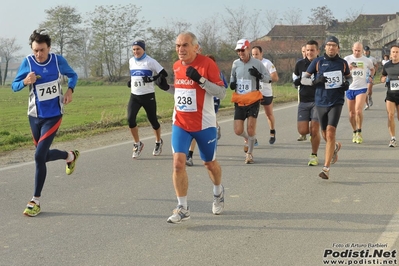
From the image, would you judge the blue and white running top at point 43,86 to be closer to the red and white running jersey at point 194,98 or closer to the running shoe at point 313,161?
the red and white running jersey at point 194,98

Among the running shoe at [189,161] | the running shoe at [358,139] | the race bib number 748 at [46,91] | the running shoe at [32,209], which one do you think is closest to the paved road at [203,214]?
the running shoe at [32,209]

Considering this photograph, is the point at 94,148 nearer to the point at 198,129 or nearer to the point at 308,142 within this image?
the point at 308,142

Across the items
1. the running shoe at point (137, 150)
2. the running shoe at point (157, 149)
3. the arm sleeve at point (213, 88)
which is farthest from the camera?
the running shoe at point (157, 149)

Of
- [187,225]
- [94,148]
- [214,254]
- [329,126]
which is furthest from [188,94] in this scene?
[94,148]

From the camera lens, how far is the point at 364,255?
5027 millimetres

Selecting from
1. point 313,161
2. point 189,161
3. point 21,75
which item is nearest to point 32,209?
point 21,75

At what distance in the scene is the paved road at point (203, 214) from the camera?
16.8 ft

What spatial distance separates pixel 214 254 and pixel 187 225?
100 centimetres

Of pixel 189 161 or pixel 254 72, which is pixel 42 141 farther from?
pixel 254 72

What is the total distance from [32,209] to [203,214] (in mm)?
1880

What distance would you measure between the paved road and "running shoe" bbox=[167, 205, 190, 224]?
0.08 meters

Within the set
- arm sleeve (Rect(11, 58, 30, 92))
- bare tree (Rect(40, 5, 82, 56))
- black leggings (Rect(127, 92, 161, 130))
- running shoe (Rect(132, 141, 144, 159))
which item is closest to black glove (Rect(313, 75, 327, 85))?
black leggings (Rect(127, 92, 161, 130))

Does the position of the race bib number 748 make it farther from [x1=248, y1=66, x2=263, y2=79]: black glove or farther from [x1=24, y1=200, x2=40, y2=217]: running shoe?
[x1=248, y1=66, x2=263, y2=79]: black glove

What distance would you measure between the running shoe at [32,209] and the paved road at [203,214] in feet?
0.23
